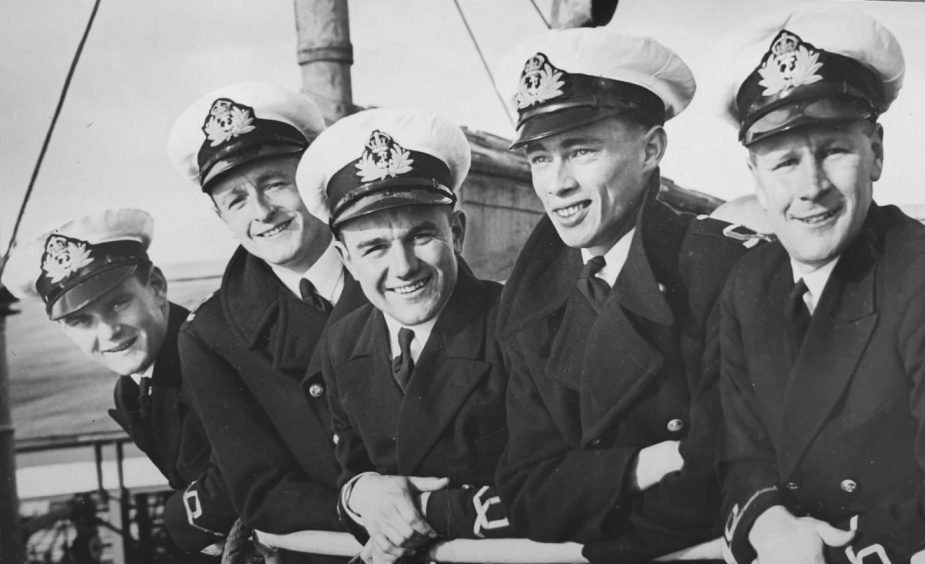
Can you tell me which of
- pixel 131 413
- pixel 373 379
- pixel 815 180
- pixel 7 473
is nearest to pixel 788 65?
pixel 815 180

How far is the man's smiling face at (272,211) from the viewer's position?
367 cm

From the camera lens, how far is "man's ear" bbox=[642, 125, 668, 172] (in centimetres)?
306

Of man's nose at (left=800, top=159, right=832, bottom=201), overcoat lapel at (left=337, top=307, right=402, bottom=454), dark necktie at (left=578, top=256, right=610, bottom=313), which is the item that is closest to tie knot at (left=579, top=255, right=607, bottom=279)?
dark necktie at (left=578, top=256, right=610, bottom=313)

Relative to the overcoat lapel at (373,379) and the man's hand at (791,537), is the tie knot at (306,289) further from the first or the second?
the man's hand at (791,537)

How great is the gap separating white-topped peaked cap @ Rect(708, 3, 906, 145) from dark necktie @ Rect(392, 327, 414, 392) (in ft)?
4.15

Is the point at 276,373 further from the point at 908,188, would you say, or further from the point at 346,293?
the point at 908,188

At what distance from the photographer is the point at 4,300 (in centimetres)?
414

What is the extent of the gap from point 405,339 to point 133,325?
1.18 meters

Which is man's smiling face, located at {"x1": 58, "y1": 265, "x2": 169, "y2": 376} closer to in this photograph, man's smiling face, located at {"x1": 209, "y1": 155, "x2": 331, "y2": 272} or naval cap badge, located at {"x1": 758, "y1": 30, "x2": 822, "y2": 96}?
man's smiling face, located at {"x1": 209, "y1": 155, "x2": 331, "y2": 272}

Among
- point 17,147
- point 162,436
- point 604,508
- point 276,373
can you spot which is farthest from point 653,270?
point 17,147

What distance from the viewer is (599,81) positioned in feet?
9.90

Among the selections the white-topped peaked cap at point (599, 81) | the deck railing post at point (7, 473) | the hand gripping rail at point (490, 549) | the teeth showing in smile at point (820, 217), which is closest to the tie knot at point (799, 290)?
the teeth showing in smile at point (820, 217)

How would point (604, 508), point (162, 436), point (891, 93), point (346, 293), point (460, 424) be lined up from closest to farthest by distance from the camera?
1. point (891, 93)
2. point (604, 508)
3. point (460, 424)
4. point (346, 293)
5. point (162, 436)

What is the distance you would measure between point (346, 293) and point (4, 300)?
1.48m
